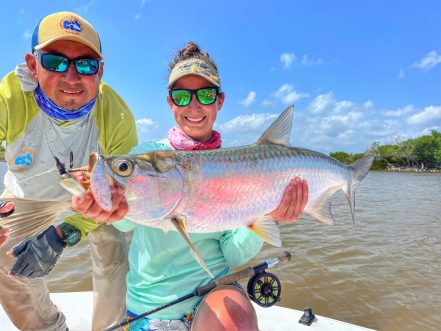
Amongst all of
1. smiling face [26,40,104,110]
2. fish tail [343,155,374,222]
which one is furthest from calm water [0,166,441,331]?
smiling face [26,40,104,110]

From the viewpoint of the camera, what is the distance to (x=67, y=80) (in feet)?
8.51

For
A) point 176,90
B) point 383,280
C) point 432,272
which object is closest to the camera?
point 176,90

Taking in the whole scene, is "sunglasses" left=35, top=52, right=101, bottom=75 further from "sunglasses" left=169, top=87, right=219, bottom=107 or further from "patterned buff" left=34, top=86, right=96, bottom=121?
"sunglasses" left=169, top=87, right=219, bottom=107

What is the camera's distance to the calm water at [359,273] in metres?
4.75

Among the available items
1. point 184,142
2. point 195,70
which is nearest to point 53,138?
point 184,142

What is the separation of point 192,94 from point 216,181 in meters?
0.78

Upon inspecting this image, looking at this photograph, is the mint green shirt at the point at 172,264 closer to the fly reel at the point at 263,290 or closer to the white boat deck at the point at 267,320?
the fly reel at the point at 263,290

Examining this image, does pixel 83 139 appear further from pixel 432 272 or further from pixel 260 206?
pixel 432 272

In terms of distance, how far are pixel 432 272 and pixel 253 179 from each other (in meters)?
5.68

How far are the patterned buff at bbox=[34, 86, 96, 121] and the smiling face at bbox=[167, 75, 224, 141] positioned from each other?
2.50ft

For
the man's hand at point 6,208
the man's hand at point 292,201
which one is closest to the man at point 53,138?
the man's hand at point 6,208

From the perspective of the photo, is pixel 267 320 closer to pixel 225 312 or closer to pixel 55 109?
pixel 225 312

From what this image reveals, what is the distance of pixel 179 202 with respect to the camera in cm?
185

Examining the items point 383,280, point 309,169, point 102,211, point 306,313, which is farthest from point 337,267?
Answer: point 102,211
